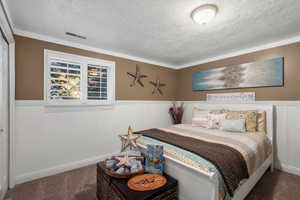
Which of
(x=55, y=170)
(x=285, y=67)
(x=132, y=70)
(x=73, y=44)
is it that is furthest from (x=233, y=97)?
(x=55, y=170)

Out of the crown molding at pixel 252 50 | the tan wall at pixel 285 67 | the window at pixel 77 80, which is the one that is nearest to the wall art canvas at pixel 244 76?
the tan wall at pixel 285 67

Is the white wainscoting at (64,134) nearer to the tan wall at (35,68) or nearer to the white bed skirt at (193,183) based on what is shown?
the tan wall at (35,68)

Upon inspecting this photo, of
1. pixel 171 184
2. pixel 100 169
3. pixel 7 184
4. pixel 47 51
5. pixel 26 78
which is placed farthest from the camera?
pixel 47 51

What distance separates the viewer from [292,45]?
239 centimetres

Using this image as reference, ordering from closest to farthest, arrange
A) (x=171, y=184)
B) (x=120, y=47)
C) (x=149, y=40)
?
1. (x=171, y=184)
2. (x=149, y=40)
3. (x=120, y=47)

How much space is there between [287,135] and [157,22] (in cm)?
297

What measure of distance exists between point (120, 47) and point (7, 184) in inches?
113

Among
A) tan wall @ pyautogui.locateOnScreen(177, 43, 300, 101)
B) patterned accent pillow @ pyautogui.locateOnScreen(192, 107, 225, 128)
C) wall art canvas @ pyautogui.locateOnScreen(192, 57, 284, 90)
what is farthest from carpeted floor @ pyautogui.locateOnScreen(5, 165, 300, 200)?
wall art canvas @ pyautogui.locateOnScreen(192, 57, 284, 90)

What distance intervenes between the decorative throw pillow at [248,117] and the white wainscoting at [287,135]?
0.45m

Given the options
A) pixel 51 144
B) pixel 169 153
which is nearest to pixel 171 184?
pixel 169 153

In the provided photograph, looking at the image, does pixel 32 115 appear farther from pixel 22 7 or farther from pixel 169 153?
pixel 169 153

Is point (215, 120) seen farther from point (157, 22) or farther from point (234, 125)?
point (157, 22)

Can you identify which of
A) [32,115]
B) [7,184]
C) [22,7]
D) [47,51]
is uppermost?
[22,7]

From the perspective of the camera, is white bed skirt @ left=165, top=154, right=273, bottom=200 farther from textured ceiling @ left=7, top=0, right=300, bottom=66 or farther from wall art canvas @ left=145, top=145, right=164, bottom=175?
textured ceiling @ left=7, top=0, right=300, bottom=66
